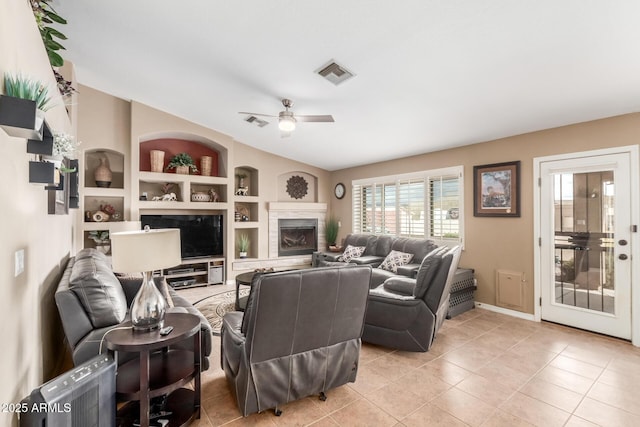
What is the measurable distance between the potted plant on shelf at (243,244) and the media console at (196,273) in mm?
506

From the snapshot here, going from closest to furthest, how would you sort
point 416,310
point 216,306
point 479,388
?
point 479,388
point 416,310
point 216,306

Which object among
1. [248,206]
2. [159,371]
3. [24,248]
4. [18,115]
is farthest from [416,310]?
[248,206]

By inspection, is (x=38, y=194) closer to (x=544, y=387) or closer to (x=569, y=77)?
(x=544, y=387)

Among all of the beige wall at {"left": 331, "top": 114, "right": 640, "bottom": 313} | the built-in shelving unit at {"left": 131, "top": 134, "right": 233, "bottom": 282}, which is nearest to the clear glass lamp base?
the built-in shelving unit at {"left": 131, "top": 134, "right": 233, "bottom": 282}

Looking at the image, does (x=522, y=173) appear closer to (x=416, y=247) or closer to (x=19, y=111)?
(x=416, y=247)

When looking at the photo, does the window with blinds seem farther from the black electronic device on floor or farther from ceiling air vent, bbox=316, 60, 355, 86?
the black electronic device on floor

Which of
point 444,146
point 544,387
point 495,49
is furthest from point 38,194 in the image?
point 444,146

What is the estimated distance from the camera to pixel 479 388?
2434mm

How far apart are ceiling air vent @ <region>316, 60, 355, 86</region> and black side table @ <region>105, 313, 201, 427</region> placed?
8.51 feet

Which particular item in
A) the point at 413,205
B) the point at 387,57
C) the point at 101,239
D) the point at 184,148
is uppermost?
the point at 387,57

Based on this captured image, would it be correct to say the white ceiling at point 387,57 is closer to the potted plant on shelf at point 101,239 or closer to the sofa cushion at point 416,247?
the sofa cushion at point 416,247

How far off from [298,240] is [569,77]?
5594 mm

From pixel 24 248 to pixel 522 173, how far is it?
16.7 ft

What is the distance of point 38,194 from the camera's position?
2041mm
